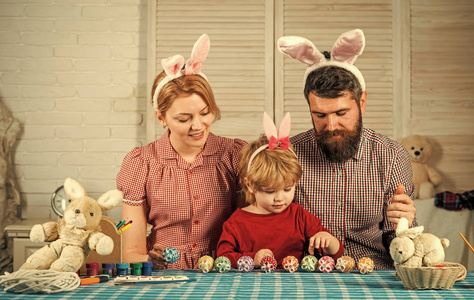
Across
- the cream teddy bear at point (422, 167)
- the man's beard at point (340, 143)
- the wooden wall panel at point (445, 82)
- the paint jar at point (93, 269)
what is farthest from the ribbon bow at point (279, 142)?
the wooden wall panel at point (445, 82)

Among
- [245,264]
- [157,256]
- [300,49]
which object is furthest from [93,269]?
[300,49]

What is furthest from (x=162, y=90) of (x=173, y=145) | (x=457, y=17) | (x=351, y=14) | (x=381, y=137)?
(x=457, y=17)

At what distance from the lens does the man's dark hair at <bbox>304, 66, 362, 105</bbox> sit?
194 centimetres

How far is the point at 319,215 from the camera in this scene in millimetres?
2045

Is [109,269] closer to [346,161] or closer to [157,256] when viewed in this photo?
[157,256]

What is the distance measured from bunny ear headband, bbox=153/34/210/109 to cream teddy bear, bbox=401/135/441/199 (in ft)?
6.08

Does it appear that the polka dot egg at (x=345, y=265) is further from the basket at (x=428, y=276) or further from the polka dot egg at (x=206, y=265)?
the polka dot egg at (x=206, y=265)

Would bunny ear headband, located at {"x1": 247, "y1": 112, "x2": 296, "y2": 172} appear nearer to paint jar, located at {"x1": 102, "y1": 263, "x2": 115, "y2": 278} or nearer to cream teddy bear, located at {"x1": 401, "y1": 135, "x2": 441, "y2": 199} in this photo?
paint jar, located at {"x1": 102, "y1": 263, "x2": 115, "y2": 278}

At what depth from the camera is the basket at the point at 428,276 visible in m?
1.44

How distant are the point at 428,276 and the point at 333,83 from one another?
72 centimetres

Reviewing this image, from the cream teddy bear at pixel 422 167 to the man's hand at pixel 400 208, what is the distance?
1640 millimetres

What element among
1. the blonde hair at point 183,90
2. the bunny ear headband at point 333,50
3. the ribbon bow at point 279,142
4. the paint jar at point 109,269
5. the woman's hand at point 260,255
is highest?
the bunny ear headband at point 333,50

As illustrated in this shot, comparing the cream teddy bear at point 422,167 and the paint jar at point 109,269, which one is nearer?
the paint jar at point 109,269

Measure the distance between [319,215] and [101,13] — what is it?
2248mm
